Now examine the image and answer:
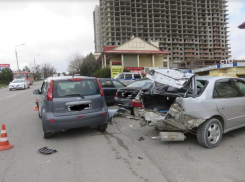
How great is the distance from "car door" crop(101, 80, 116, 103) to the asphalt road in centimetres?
437

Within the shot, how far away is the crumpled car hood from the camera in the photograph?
412cm

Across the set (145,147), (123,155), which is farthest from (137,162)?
(145,147)

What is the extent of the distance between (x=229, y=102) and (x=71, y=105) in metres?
3.76

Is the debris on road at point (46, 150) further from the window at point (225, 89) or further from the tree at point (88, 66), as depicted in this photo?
the tree at point (88, 66)

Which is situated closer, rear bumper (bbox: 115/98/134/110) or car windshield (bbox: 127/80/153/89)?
rear bumper (bbox: 115/98/134/110)

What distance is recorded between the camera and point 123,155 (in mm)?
3941

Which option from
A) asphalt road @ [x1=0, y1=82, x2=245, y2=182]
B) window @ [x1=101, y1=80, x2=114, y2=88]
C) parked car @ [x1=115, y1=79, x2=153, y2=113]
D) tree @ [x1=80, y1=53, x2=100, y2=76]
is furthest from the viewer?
tree @ [x1=80, y1=53, x2=100, y2=76]

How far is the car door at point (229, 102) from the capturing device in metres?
4.32

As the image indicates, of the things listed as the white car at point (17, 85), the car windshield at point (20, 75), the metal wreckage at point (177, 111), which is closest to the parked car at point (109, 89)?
the metal wreckage at point (177, 111)

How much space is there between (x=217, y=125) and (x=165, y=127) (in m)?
1.15

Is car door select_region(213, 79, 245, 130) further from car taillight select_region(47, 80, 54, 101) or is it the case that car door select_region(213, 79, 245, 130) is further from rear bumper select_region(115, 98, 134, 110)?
car taillight select_region(47, 80, 54, 101)

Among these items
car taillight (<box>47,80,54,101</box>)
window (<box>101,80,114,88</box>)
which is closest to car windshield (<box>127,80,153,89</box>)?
window (<box>101,80,114,88</box>)

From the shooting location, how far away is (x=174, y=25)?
97.3 meters

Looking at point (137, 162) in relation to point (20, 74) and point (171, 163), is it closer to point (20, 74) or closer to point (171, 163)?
point (171, 163)
